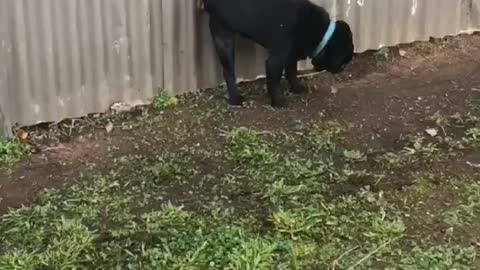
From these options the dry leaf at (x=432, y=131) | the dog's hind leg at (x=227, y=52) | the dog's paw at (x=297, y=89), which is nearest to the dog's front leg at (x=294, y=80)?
the dog's paw at (x=297, y=89)

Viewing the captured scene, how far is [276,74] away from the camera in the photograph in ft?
19.3

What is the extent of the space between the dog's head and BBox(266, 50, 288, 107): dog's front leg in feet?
1.04

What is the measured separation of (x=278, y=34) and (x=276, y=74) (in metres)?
0.27

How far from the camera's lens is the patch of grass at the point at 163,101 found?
5.93 meters

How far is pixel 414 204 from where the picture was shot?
4.62 metres

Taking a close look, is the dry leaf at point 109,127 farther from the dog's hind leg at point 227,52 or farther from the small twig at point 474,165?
the small twig at point 474,165

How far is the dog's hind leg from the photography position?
5.91 metres

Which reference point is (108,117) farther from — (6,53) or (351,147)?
(351,147)

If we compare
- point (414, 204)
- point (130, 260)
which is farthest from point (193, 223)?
point (414, 204)

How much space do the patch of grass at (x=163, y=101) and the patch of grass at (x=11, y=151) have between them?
0.98 meters

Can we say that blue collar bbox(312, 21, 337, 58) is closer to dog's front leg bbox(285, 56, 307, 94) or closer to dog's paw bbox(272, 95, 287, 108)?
dog's front leg bbox(285, 56, 307, 94)

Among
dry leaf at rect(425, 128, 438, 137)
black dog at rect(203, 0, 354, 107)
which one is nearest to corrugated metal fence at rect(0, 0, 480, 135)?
black dog at rect(203, 0, 354, 107)

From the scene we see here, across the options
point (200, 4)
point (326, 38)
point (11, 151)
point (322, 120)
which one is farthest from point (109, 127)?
point (326, 38)

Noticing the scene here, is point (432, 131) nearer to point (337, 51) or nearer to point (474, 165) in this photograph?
point (474, 165)
